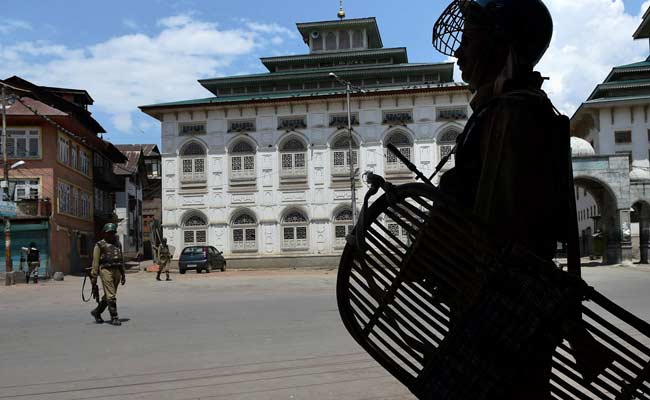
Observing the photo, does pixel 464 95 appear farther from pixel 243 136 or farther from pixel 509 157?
pixel 509 157

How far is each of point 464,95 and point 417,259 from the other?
4145 cm

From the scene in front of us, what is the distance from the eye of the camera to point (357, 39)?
53.0m

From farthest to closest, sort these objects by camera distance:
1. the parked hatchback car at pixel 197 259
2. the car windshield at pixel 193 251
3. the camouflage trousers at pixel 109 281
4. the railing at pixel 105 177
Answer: the railing at pixel 105 177 → the car windshield at pixel 193 251 → the parked hatchback car at pixel 197 259 → the camouflage trousers at pixel 109 281

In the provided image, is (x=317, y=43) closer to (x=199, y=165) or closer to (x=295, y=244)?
(x=199, y=165)

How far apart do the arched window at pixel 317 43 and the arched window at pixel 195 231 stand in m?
18.0

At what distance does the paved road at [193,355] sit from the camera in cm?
642

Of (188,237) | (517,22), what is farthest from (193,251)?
Answer: (517,22)

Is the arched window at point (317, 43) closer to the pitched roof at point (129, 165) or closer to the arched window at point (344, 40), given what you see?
the arched window at point (344, 40)

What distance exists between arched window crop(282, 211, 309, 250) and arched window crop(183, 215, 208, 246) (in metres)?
5.31

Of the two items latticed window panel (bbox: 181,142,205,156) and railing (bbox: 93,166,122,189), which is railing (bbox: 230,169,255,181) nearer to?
latticed window panel (bbox: 181,142,205,156)

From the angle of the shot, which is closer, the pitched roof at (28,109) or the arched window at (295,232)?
the pitched roof at (28,109)

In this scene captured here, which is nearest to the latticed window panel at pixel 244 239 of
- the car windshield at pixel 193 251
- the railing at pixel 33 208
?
the car windshield at pixel 193 251

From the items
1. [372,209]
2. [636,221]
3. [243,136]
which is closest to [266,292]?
[372,209]

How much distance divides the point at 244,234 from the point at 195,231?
3.34 meters
